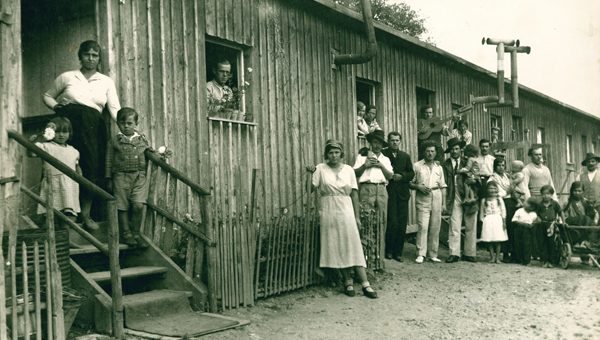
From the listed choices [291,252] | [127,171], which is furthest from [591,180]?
[127,171]

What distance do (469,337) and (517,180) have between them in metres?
6.47

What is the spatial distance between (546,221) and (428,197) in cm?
209

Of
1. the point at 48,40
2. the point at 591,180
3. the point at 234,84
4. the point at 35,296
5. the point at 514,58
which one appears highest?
the point at 514,58

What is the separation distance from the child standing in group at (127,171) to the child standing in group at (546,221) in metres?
7.20

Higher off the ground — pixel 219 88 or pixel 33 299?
pixel 219 88

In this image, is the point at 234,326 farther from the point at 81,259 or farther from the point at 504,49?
the point at 504,49

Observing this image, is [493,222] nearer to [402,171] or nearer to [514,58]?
[402,171]

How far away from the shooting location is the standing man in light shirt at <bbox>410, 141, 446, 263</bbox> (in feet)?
35.6

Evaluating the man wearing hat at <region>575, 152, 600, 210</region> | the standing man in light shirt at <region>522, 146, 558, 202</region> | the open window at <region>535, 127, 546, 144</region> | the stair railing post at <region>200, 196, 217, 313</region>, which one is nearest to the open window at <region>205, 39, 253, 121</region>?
the stair railing post at <region>200, 196, 217, 313</region>

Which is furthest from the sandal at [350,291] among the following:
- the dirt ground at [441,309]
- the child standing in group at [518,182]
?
the child standing in group at [518,182]

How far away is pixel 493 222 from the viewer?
11.2m

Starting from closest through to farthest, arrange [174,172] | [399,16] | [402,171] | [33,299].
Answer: [33,299]
[174,172]
[402,171]
[399,16]

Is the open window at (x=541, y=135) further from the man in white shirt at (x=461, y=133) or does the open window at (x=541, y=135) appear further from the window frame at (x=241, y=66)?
the window frame at (x=241, y=66)

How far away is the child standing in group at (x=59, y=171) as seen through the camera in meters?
6.29
